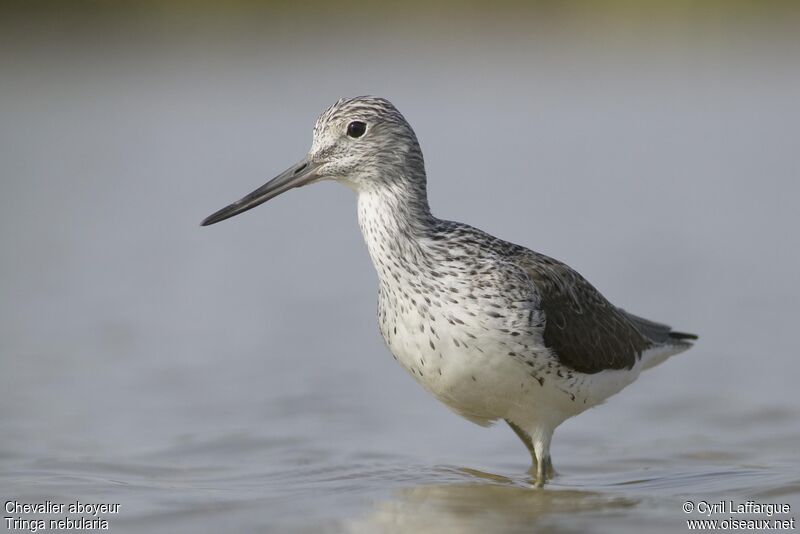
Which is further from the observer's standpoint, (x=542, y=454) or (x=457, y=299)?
(x=542, y=454)

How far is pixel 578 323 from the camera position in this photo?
9.08m

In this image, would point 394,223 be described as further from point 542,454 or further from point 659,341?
point 659,341

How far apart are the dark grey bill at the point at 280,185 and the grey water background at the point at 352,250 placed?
1922mm

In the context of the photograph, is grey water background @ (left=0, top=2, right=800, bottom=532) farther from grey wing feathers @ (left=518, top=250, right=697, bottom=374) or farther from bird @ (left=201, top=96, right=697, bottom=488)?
grey wing feathers @ (left=518, top=250, right=697, bottom=374)

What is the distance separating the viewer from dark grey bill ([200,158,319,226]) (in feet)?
28.8

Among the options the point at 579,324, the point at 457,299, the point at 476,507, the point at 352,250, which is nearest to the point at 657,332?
the point at 579,324

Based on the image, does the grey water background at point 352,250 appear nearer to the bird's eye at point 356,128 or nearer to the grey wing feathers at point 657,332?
the grey wing feathers at point 657,332

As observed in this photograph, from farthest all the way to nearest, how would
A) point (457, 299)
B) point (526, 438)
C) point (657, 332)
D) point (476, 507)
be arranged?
point (657, 332) → point (526, 438) → point (476, 507) → point (457, 299)

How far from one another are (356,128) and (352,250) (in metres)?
7.63

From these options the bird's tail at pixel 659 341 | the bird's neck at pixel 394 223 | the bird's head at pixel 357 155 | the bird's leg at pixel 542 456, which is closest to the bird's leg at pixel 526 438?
the bird's leg at pixel 542 456

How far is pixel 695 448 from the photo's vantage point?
10.2 meters

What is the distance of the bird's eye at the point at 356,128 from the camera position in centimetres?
873

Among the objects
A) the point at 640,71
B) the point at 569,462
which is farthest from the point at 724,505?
the point at 640,71

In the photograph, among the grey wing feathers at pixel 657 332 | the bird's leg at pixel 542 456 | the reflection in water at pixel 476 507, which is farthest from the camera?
the grey wing feathers at pixel 657 332
